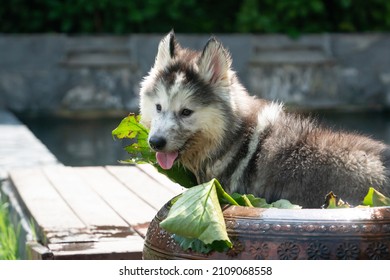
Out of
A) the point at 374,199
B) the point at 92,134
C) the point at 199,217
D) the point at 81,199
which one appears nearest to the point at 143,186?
the point at 81,199

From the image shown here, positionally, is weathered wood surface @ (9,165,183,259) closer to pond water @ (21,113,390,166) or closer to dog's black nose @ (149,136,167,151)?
dog's black nose @ (149,136,167,151)

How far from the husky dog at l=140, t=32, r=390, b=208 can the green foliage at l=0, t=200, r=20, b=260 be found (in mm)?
1349

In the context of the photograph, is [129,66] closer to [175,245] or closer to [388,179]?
[388,179]

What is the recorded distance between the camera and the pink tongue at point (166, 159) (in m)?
4.47

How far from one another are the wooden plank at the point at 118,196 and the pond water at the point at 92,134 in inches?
120

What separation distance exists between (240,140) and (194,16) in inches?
404

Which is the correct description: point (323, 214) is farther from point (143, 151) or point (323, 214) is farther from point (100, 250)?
point (100, 250)

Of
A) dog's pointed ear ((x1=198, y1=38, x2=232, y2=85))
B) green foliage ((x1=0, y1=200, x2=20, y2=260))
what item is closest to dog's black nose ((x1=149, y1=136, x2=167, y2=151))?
dog's pointed ear ((x1=198, y1=38, x2=232, y2=85))

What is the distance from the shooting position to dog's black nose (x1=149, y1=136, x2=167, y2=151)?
14.6ft

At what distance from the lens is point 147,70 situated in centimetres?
1347

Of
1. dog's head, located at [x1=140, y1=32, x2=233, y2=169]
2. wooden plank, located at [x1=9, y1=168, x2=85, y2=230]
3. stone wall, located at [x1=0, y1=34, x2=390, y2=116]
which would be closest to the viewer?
dog's head, located at [x1=140, y1=32, x2=233, y2=169]

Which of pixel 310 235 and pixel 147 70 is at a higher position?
pixel 310 235

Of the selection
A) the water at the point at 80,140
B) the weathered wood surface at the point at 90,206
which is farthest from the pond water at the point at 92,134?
the weathered wood surface at the point at 90,206

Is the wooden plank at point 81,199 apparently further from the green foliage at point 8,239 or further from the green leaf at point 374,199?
the green leaf at point 374,199
